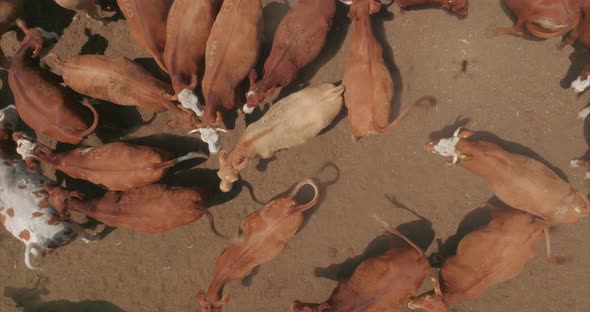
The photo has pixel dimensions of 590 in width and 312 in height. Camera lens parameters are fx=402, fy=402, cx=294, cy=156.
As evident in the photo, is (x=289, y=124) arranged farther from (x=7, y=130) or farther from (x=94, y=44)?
(x=7, y=130)

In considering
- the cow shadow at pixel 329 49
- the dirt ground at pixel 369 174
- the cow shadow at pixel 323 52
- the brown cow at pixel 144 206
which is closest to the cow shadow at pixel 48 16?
the dirt ground at pixel 369 174

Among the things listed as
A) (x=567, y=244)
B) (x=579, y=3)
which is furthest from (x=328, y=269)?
(x=579, y=3)

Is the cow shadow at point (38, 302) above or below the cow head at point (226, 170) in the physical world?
below

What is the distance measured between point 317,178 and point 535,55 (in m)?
2.92

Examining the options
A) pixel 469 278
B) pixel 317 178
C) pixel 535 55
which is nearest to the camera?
pixel 469 278

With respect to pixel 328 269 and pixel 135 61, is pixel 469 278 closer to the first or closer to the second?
pixel 328 269

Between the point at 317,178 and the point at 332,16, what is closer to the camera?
the point at 332,16

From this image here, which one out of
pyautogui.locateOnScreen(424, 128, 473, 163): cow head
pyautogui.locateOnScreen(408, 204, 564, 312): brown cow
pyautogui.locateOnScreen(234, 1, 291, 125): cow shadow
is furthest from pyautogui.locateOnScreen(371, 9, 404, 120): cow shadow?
pyautogui.locateOnScreen(408, 204, 564, 312): brown cow

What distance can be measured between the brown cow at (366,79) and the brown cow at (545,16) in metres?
1.50

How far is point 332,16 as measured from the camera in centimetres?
445

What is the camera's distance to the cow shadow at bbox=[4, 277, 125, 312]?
542 cm

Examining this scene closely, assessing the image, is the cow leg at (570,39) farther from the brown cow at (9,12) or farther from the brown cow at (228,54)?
the brown cow at (9,12)

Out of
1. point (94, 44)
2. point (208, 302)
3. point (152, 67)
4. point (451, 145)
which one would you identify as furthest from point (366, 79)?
point (94, 44)

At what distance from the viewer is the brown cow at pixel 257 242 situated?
448 centimetres
